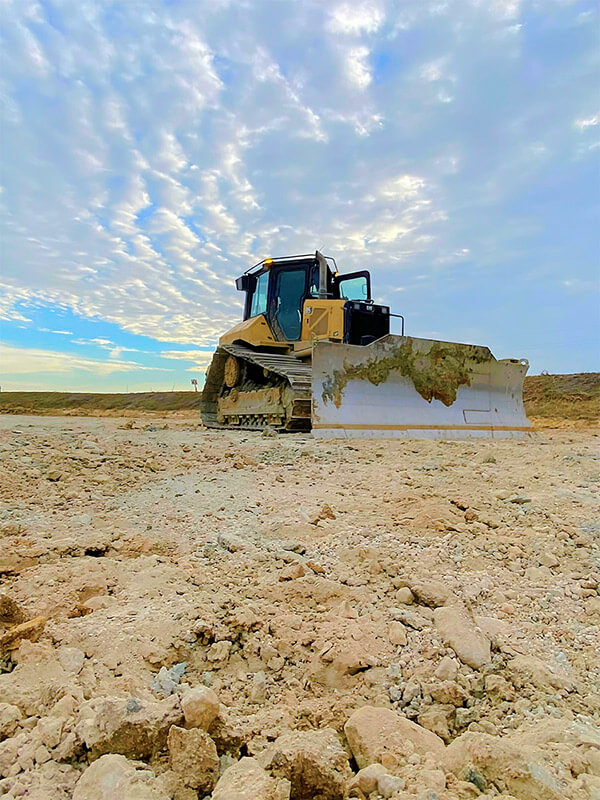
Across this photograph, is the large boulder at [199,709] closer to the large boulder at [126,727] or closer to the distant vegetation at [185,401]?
the large boulder at [126,727]

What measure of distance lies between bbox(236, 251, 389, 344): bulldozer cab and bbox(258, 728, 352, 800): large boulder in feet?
24.4

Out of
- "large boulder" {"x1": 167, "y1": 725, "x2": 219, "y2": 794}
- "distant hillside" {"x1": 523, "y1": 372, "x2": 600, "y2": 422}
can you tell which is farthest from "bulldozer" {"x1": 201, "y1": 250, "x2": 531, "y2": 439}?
"distant hillside" {"x1": 523, "y1": 372, "x2": 600, "y2": 422}

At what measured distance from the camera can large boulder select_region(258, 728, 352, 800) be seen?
1055 millimetres

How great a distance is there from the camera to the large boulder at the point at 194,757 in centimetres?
105

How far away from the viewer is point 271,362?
26.9ft

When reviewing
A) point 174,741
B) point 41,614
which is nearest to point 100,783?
point 174,741

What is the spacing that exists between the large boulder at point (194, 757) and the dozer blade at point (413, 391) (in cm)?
544

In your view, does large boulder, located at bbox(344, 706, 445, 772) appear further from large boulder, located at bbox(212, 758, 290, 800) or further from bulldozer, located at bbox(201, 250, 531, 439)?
bulldozer, located at bbox(201, 250, 531, 439)

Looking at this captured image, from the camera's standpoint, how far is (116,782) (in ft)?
3.31

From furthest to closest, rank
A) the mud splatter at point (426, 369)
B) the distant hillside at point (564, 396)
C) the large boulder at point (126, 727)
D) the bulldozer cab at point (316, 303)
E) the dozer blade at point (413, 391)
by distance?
the distant hillside at point (564, 396)
the bulldozer cab at point (316, 303)
the mud splatter at point (426, 369)
the dozer blade at point (413, 391)
the large boulder at point (126, 727)

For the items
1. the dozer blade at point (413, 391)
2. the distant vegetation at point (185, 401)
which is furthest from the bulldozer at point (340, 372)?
the distant vegetation at point (185, 401)

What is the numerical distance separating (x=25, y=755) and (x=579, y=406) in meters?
17.8

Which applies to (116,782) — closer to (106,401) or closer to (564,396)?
(564,396)

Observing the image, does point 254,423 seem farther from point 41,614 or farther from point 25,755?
point 25,755
